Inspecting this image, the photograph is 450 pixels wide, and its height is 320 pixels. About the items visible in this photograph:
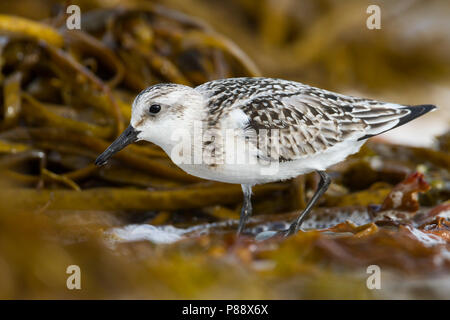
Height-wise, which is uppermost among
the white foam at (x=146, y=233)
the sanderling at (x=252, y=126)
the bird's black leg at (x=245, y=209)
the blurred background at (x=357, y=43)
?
the blurred background at (x=357, y=43)

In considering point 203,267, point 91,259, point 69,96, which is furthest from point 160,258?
point 69,96

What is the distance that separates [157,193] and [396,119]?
43.6 inches

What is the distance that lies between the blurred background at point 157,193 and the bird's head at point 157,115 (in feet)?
1.34

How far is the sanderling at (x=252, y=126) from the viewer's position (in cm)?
224

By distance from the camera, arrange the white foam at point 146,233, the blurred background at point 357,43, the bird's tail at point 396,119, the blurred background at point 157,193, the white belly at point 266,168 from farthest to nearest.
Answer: the blurred background at point 357,43
the bird's tail at point 396,119
the white foam at point 146,233
the white belly at point 266,168
the blurred background at point 157,193

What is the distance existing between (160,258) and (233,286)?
22 cm

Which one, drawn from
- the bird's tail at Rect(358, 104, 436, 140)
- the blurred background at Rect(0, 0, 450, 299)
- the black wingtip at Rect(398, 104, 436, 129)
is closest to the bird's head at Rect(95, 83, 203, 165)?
the blurred background at Rect(0, 0, 450, 299)

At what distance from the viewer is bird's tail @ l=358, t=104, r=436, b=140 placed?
8.41ft

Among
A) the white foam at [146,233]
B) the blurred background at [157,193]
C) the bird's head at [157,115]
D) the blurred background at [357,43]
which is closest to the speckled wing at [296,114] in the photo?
the bird's head at [157,115]

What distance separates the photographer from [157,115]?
2.26 meters

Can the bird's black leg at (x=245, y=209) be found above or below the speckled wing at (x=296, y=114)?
below

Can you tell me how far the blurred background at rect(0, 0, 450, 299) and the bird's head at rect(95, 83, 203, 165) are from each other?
1.34 feet

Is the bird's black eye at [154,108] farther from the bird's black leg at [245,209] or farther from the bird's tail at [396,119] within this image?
the bird's tail at [396,119]

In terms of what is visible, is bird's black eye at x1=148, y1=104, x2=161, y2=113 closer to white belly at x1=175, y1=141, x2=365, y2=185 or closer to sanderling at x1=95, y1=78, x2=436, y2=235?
sanderling at x1=95, y1=78, x2=436, y2=235
